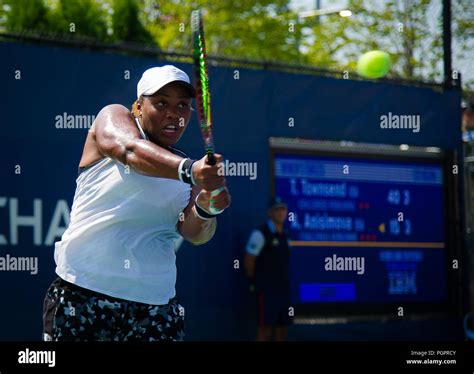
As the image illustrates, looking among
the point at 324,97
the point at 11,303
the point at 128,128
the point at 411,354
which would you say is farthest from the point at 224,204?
the point at 324,97

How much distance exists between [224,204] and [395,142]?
21.0 feet

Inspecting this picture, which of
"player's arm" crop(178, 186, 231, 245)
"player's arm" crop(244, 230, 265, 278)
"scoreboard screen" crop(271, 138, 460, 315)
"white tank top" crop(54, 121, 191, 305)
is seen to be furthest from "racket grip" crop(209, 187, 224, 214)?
"scoreboard screen" crop(271, 138, 460, 315)

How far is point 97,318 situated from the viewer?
3.54 metres

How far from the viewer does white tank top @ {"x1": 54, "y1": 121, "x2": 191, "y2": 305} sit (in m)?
3.56

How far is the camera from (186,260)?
7867mm

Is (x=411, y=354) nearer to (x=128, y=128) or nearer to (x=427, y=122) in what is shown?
(x=128, y=128)

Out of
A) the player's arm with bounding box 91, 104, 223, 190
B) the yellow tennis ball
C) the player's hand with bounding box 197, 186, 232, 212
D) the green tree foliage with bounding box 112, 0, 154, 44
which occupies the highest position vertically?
the green tree foliage with bounding box 112, 0, 154, 44

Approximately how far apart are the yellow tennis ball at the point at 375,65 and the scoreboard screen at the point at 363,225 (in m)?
0.74

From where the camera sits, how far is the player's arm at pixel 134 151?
2.93 metres

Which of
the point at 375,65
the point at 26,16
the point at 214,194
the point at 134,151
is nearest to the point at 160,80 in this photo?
the point at 134,151

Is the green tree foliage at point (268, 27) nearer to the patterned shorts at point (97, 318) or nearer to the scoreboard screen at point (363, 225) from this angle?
the scoreboard screen at point (363, 225)
